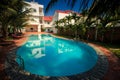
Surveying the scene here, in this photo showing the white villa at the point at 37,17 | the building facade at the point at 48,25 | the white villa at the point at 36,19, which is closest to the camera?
the white villa at the point at 37,17

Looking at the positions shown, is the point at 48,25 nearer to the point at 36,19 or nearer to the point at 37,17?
the point at 37,17

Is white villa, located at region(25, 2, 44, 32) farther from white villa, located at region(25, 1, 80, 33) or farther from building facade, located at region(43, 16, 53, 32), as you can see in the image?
building facade, located at region(43, 16, 53, 32)

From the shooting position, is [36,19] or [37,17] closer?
[36,19]

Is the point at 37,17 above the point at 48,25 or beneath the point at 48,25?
above

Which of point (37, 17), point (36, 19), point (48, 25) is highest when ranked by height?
point (37, 17)

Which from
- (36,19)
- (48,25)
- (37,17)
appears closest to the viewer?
(36,19)

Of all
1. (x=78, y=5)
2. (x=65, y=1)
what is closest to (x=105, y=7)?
(x=78, y=5)

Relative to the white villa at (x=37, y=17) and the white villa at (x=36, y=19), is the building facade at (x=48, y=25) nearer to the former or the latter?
the white villa at (x=37, y=17)

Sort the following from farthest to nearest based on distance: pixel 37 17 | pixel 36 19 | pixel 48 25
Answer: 1. pixel 48 25
2. pixel 37 17
3. pixel 36 19

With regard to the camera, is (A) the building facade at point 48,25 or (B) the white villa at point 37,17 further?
(A) the building facade at point 48,25

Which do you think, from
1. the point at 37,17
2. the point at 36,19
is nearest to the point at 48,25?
the point at 37,17

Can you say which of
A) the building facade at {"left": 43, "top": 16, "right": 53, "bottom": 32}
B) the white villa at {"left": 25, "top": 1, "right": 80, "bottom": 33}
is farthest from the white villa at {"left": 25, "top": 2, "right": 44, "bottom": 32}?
the building facade at {"left": 43, "top": 16, "right": 53, "bottom": 32}

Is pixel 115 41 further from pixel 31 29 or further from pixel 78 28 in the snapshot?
pixel 31 29

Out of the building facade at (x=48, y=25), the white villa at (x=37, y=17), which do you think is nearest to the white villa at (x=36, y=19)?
the white villa at (x=37, y=17)
